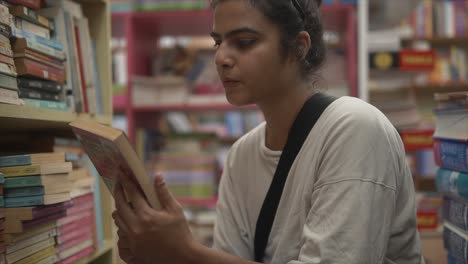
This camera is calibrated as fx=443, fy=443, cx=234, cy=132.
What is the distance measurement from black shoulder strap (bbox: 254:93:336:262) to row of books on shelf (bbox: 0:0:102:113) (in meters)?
0.62

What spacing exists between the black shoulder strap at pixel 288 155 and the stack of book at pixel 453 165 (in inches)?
12.4

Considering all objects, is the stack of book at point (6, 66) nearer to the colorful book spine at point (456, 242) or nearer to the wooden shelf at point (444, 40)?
the colorful book spine at point (456, 242)

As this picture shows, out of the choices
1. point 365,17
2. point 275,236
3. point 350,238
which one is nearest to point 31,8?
point 275,236

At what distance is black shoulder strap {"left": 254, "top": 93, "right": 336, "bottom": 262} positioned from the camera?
1087mm

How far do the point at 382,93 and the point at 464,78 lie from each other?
0.90 m

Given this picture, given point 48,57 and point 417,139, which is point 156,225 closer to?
point 48,57

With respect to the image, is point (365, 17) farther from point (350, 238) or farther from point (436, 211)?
point (350, 238)

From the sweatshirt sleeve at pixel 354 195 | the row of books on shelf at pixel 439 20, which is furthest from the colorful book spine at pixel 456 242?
the row of books on shelf at pixel 439 20

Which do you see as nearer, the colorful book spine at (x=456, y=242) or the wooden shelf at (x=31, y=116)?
the wooden shelf at (x=31, y=116)

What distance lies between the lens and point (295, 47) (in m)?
1.14

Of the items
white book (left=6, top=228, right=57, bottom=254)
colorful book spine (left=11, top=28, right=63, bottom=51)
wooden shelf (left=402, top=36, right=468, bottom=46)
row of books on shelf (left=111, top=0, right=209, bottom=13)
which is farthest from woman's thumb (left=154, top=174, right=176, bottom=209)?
wooden shelf (left=402, top=36, right=468, bottom=46)

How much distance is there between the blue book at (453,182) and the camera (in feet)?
3.59

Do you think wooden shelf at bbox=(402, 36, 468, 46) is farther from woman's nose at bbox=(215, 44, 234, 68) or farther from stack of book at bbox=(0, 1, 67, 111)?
stack of book at bbox=(0, 1, 67, 111)

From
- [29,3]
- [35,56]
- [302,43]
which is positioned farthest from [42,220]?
[302,43]
